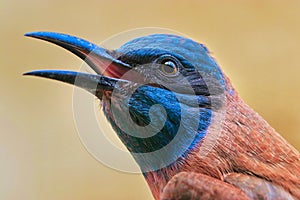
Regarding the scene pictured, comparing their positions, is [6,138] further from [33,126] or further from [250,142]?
[250,142]

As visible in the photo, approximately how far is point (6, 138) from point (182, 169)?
A: 2.39 meters

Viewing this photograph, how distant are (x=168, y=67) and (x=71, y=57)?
165 cm

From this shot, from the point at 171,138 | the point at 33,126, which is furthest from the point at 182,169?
the point at 33,126

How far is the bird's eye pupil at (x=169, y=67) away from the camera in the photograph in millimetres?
2521

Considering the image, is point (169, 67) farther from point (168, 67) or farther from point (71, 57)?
point (71, 57)

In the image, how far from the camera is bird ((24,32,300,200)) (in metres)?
2.45

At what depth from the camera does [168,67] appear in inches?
99.6

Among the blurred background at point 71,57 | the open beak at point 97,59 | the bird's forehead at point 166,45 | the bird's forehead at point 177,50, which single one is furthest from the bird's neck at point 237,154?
the blurred background at point 71,57

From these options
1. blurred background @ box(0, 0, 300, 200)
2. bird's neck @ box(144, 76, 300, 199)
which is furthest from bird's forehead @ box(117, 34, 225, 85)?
blurred background @ box(0, 0, 300, 200)

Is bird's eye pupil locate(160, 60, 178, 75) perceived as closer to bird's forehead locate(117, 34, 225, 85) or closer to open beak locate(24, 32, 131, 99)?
bird's forehead locate(117, 34, 225, 85)

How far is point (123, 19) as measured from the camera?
4.60m

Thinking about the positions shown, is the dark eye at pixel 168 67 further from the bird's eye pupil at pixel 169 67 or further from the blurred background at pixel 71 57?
the blurred background at pixel 71 57

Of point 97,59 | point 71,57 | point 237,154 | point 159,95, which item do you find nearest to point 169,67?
point 159,95

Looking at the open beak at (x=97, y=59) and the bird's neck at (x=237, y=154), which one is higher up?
the open beak at (x=97, y=59)
